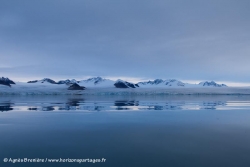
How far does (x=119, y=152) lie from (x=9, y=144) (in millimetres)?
2974

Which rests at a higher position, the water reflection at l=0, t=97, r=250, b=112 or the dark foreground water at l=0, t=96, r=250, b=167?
the water reflection at l=0, t=97, r=250, b=112

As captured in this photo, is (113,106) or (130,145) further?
(113,106)

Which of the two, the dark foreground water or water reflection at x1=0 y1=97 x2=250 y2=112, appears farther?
water reflection at x1=0 y1=97 x2=250 y2=112

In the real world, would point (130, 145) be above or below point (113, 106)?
below

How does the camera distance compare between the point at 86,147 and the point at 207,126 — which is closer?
the point at 86,147

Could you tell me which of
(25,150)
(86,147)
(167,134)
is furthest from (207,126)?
(25,150)

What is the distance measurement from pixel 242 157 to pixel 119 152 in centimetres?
277

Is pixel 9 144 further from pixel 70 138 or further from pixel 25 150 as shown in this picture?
pixel 70 138

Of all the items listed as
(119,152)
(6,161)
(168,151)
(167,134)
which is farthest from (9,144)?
(167,134)

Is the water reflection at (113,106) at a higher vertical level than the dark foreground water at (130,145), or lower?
higher

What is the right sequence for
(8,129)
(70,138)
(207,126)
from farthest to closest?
(207,126)
(8,129)
(70,138)

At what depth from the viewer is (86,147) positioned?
561cm

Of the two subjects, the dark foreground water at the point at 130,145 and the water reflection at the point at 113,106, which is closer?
the dark foreground water at the point at 130,145

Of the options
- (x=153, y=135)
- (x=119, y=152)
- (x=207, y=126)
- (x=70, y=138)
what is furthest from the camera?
(x=207, y=126)
